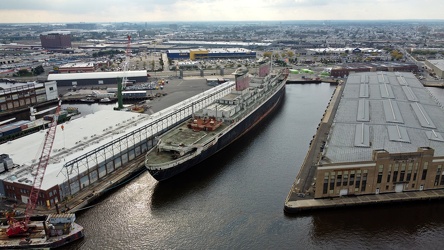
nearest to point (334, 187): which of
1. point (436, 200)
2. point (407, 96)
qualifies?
point (436, 200)

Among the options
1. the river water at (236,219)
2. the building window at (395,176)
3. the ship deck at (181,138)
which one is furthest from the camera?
the ship deck at (181,138)

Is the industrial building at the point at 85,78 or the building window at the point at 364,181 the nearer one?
the building window at the point at 364,181

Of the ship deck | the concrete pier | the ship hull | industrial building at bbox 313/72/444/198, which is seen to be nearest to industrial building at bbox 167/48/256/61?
the ship hull

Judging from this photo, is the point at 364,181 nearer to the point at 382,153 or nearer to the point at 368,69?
the point at 382,153

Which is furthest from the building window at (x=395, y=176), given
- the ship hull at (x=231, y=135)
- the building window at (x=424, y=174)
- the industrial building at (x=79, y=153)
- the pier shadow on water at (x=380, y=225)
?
the industrial building at (x=79, y=153)

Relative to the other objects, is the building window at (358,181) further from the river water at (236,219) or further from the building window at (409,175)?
the building window at (409,175)

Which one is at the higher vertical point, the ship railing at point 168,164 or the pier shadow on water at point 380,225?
the ship railing at point 168,164

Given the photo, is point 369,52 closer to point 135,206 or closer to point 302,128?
point 302,128
